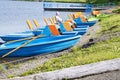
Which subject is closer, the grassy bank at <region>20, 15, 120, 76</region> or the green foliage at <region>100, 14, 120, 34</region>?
the grassy bank at <region>20, 15, 120, 76</region>

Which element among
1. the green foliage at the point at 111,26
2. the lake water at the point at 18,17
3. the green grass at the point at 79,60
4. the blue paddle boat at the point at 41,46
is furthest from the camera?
the lake water at the point at 18,17

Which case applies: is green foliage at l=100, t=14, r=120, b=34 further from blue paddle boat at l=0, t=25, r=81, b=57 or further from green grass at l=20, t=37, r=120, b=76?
green grass at l=20, t=37, r=120, b=76

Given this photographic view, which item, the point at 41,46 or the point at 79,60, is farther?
the point at 41,46

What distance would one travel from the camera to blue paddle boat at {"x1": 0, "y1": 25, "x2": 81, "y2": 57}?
15.5m

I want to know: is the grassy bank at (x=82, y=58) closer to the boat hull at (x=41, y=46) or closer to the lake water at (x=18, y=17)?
the boat hull at (x=41, y=46)

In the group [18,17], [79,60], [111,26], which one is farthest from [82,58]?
[18,17]

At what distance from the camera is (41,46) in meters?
15.9

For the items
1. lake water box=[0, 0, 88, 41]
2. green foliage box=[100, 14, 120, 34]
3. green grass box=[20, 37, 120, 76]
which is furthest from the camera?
lake water box=[0, 0, 88, 41]

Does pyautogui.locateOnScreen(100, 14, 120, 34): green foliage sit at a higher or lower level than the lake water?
higher

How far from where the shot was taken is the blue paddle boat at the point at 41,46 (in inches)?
609

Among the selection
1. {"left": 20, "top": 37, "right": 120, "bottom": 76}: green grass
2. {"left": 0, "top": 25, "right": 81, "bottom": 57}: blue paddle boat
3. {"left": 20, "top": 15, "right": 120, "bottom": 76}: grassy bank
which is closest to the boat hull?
{"left": 0, "top": 25, "right": 81, "bottom": 57}: blue paddle boat

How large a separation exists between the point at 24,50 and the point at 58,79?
9537mm

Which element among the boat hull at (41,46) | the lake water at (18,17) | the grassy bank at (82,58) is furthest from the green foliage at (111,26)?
the lake water at (18,17)

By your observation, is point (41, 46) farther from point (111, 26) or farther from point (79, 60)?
point (79, 60)
